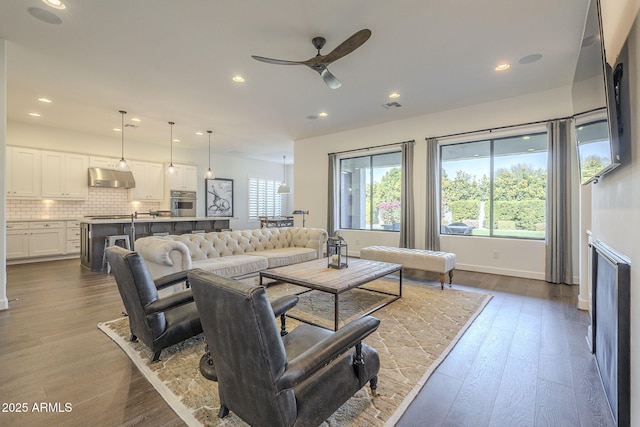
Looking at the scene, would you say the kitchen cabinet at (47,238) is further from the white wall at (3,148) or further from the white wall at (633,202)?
the white wall at (633,202)

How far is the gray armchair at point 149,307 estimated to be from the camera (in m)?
2.19

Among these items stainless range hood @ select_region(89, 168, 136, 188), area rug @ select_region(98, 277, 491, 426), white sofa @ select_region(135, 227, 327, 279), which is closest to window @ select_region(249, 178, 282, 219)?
stainless range hood @ select_region(89, 168, 136, 188)

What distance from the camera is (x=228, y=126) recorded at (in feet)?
22.6

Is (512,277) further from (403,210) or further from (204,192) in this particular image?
(204,192)

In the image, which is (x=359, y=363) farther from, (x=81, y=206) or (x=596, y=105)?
(x=81, y=206)

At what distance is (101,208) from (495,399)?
8972mm

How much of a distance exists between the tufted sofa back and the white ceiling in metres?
2.30

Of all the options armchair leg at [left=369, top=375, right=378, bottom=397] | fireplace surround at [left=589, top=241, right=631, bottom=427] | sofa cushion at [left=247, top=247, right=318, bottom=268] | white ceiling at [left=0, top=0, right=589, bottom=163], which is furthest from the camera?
sofa cushion at [left=247, top=247, right=318, bottom=268]

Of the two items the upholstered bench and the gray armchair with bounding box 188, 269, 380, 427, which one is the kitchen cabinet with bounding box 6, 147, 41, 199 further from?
the gray armchair with bounding box 188, 269, 380, 427

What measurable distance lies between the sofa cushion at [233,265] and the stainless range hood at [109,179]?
5.10m

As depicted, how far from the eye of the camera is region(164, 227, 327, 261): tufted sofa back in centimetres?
423

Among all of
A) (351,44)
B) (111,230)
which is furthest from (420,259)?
(111,230)

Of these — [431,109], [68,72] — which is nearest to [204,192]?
[68,72]

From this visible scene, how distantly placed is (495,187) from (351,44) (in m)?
4.09
